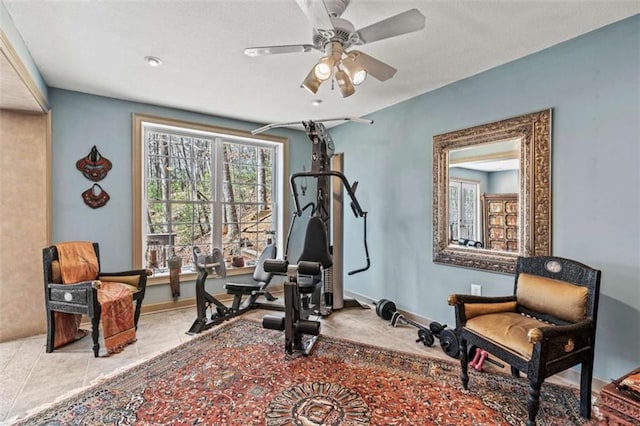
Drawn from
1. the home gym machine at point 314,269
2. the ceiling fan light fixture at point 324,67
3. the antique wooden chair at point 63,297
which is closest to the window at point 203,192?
the antique wooden chair at point 63,297

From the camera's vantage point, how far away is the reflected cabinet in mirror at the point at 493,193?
97.3 inches

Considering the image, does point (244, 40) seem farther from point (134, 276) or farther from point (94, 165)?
point (134, 276)

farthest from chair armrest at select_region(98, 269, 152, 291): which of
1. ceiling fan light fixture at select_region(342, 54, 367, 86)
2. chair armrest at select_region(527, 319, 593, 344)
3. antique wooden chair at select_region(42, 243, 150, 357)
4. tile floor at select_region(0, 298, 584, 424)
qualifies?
chair armrest at select_region(527, 319, 593, 344)

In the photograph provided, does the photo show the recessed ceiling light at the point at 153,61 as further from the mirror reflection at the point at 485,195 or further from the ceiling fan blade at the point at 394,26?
the mirror reflection at the point at 485,195

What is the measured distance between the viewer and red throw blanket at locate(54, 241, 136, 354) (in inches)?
105

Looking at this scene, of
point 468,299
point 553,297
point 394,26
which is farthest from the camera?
point 468,299

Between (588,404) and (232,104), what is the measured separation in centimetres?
410

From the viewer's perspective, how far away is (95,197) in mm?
3365

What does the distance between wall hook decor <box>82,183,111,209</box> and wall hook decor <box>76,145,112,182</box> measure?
10cm

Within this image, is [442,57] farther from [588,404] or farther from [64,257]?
[64,257]

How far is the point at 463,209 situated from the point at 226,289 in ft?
8.99

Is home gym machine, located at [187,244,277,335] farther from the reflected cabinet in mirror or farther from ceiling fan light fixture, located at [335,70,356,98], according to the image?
the reflected cabinet in mirror

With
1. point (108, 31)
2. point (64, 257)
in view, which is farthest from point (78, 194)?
point (108, 31)

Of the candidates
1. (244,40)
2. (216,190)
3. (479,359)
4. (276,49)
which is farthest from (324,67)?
(216,190)
